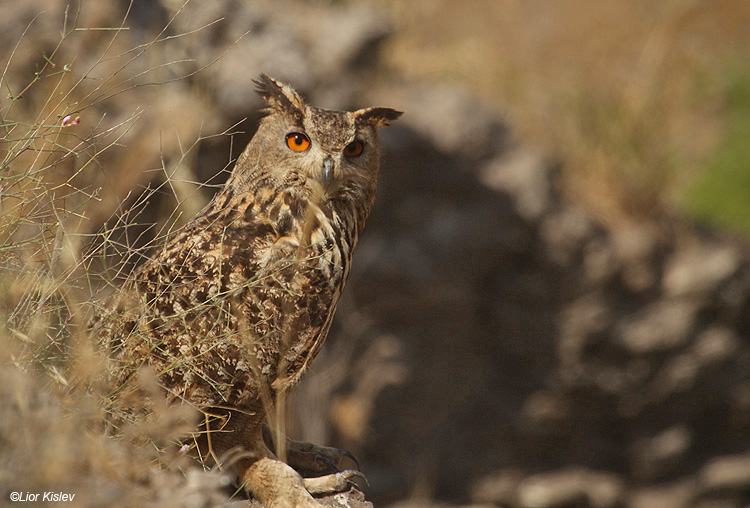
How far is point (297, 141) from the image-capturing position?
9.18ft

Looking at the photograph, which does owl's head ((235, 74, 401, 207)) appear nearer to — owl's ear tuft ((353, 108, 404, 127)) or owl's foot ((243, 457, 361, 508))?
Result: owl's ear tuft ((353, 108, 404, 127))

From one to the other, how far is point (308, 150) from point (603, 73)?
7.85 m

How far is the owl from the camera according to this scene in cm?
233

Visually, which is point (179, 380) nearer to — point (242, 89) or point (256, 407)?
point (256, 407)

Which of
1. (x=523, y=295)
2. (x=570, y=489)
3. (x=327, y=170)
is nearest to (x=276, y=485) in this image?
(x=327, y=170)

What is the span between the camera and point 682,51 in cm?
1059

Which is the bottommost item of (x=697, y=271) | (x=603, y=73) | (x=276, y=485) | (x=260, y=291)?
(x=276, y=485)

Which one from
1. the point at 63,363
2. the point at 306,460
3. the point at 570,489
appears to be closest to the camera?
the point at 63,363

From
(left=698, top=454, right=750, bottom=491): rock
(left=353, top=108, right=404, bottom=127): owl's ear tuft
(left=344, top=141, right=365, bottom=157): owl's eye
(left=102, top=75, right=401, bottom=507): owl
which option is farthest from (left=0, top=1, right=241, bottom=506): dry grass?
(left=698, top=454, right=750, bottom=491): rock

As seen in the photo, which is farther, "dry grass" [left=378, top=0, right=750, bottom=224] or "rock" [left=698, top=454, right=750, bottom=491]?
"rock" [left=698, top=454, right=750, bottom=491]

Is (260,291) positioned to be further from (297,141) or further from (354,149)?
(354,149)

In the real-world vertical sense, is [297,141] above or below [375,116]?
below

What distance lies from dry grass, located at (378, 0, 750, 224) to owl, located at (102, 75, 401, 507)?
525 cm

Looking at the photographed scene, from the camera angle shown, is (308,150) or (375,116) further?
(375,116)
